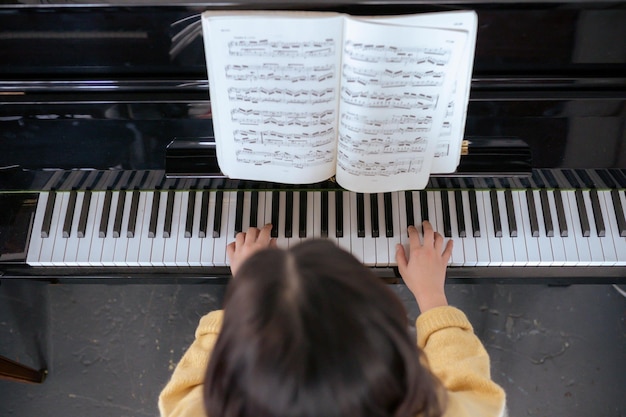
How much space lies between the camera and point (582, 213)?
1.42 meters

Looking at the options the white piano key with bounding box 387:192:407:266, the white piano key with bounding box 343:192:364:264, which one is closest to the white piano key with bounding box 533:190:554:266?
the white piano key with bounding box 387:192:407:266

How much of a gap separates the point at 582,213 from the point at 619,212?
92mm

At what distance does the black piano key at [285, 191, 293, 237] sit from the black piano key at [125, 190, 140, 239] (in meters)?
0.38

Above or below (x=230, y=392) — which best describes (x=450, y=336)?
below

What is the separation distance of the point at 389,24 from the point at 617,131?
2.11ft

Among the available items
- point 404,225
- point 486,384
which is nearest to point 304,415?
point 486,384

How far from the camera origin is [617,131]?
4.12 feet

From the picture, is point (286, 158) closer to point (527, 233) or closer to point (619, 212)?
point (527, 233)

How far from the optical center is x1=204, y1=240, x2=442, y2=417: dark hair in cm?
76

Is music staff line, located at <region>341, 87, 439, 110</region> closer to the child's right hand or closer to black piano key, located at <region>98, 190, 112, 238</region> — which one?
the child's right hand

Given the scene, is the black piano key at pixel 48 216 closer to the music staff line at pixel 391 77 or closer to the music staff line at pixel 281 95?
the music staff line at pixel 281 95

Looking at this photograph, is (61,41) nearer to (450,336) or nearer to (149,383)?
(450,336)

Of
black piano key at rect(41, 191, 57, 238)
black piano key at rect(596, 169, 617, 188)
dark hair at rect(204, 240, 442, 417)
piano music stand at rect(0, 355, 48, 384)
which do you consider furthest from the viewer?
piano music stand at rect(0, 355, 48, 384)

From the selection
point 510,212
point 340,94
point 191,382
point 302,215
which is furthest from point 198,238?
point 510,212
